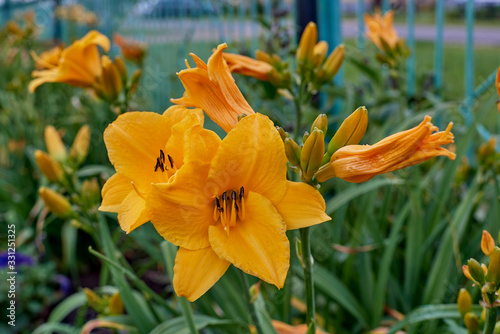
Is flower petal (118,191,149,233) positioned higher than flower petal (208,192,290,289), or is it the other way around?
flower petal (118,191,149,233)

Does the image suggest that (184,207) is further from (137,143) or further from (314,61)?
(314,61)

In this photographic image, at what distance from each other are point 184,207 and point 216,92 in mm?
210

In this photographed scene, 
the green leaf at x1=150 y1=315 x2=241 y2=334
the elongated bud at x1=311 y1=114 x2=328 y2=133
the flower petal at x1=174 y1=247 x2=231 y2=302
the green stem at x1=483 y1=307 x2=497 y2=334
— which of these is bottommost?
the green leaf at x1=150 y1=315 x2=241 y2=334

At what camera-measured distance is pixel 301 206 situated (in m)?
0.69

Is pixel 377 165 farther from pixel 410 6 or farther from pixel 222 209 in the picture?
pixel 410 6

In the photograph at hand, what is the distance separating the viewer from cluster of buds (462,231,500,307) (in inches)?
29.3

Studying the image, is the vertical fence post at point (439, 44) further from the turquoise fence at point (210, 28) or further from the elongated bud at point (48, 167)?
the elongated bud at point (48, 167)

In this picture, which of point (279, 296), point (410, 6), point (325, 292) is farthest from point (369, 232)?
point (410, 6)

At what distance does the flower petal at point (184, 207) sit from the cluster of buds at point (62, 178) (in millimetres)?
631

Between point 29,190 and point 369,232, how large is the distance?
1984 millimetres

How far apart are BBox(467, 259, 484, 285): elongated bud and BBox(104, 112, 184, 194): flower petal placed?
55 cm

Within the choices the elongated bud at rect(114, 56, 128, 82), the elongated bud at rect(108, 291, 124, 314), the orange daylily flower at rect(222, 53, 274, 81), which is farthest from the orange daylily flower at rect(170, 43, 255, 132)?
the elongated bud at rect(108, 291, 124, 314)

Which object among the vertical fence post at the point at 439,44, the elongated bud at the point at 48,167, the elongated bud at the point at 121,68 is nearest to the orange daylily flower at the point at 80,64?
the elongated bud at the point at 121,68

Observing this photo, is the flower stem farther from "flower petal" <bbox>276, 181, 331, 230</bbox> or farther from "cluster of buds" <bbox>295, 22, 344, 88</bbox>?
"cluster of buds" <bbox>295, 22, 344, 88</bbox>
